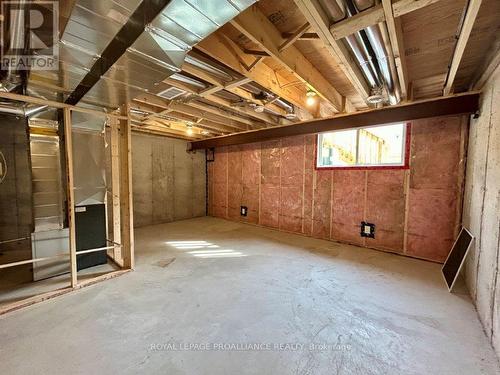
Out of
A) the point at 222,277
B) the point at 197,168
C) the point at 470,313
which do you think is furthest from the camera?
the point at 197,168

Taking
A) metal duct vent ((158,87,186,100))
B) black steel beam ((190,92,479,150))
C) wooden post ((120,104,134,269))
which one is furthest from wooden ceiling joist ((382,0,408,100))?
wooden post ((120,104,134,269))

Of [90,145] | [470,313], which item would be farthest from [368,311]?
[90,145]

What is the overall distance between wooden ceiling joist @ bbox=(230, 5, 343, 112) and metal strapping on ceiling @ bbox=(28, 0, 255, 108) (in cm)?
35

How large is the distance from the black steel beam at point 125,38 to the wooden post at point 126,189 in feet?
2.35

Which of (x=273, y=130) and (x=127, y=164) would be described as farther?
(x=273, y=130)

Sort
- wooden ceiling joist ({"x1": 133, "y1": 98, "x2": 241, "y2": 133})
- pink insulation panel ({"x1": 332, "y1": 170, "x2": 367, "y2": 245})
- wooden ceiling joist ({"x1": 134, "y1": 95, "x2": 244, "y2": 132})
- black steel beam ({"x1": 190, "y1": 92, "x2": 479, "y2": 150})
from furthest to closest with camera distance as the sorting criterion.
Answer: pink insulation panel ({"x1": 332, "y1": 170, "x2": 367, "y2": 245})
wooden ceiling joist ({"x1": 133, "y1": 98, "x2": 241, "y2": 133})
wooden ceiling joist ({"x1": 134, "y1": 95, "x2": 244, "y2": 132})
black steel beam ({"x1": 190, "y1": 92, "x2": 479, "y2": 150})

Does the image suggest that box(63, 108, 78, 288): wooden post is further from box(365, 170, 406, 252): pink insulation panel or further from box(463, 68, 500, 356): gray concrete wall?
box(365, 170, 406, 252): pink insulation panel

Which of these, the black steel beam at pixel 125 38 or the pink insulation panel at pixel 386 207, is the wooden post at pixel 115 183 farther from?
the pink insulation panel at pixel 386 207

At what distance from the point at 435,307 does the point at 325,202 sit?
2306 millimetres

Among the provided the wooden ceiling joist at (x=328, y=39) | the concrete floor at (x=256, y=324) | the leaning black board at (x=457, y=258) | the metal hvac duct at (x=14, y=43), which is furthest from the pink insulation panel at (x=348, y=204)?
the metal hvac duct at (x=14, y=43)

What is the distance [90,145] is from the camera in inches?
108

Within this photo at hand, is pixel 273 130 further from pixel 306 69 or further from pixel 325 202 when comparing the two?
pixel 306 69

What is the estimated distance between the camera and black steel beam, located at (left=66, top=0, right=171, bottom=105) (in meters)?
1.08

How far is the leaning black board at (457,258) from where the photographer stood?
2.31 meters
